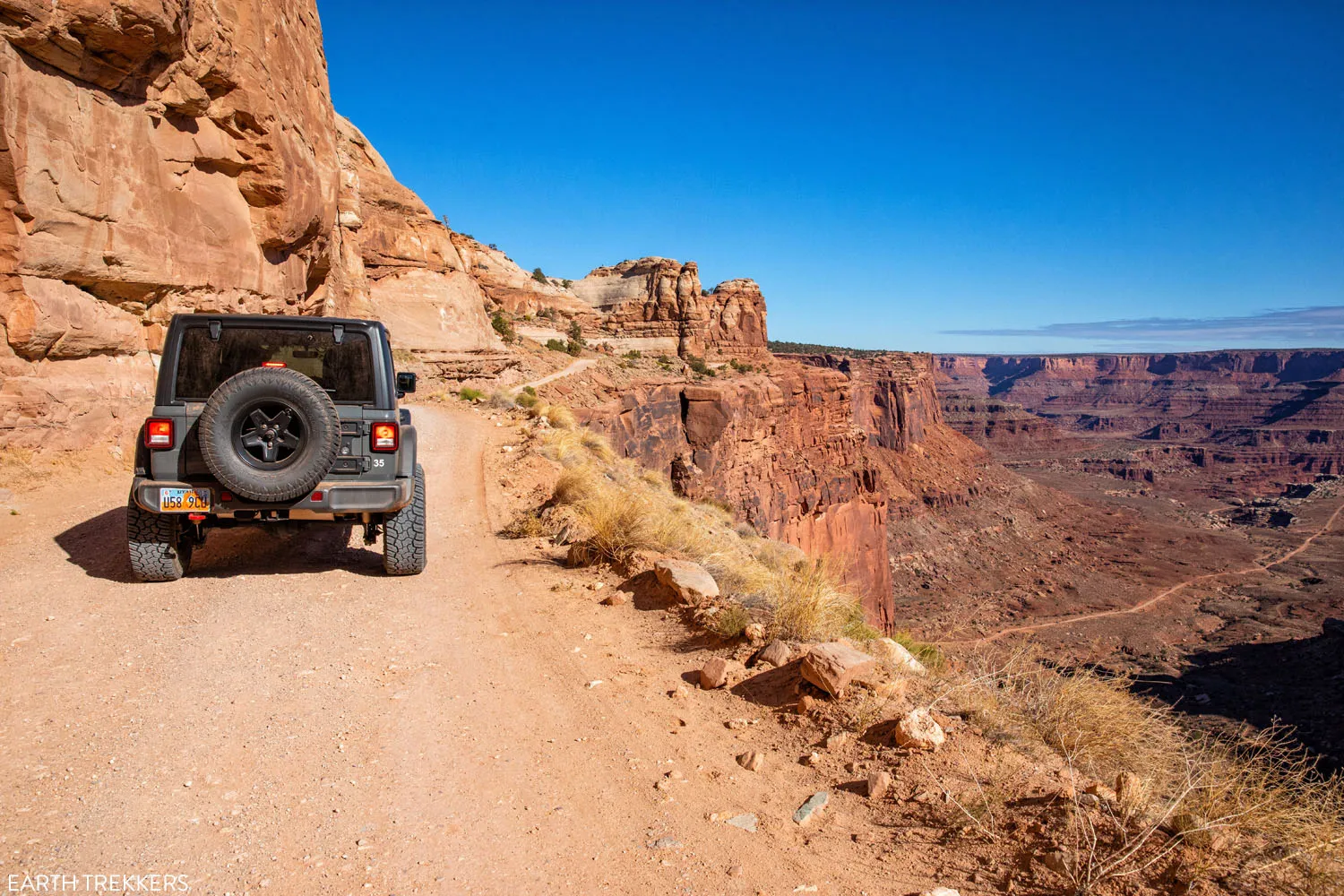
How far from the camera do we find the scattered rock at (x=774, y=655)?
435 centimetres

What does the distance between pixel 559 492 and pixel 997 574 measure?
49.8 metres

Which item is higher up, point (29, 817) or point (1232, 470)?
point (29, 817)

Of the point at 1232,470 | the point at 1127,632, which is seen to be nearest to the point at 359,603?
the point at 1127,632

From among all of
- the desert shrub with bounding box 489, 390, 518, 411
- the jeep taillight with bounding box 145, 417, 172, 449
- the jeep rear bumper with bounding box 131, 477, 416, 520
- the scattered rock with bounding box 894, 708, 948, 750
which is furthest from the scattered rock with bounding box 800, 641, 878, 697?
the desert shrub with bounding box 489, 390, 518, 411

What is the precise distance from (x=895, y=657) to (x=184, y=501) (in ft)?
17.4

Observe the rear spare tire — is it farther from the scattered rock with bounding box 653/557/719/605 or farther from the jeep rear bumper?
the scattered rock with bounding box 653/557/719/605

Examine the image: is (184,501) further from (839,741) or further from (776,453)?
(776,453)

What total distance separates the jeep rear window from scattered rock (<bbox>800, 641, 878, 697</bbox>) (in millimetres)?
4035

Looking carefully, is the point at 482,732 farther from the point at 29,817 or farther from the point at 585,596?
the point at 585,596

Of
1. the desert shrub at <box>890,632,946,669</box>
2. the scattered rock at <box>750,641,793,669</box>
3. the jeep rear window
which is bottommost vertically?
the desert shrub at <box>890,632,946,669</box>

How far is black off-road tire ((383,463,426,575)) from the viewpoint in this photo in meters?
6.04

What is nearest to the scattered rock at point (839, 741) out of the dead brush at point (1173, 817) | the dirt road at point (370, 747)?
the dirt road at point (370, 747)

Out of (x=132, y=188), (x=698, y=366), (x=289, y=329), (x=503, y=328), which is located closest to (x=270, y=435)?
(x=289, y=329)

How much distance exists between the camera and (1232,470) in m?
112
